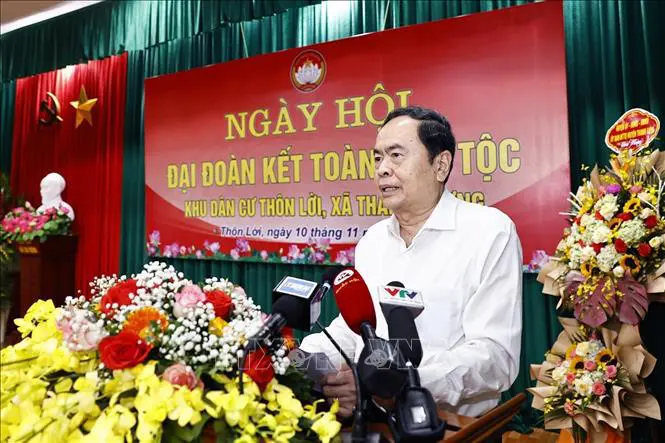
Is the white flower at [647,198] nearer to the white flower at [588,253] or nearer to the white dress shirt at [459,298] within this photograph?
the white flower at [588,253]

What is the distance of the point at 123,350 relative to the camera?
2.75 feet

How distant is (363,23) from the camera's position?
3.69 meters

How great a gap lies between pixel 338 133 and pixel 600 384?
2113 mm

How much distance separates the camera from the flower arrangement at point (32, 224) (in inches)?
194

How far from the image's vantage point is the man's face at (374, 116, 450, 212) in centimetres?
180

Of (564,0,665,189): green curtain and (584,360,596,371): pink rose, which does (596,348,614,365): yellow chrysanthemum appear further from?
(564,0,665,189): green curtain

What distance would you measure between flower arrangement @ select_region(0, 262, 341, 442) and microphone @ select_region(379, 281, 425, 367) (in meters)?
0.19

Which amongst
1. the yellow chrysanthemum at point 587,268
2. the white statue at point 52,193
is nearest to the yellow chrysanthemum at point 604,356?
the yellow chrysanthemum at point 587,268

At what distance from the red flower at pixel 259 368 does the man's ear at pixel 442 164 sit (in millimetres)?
1125

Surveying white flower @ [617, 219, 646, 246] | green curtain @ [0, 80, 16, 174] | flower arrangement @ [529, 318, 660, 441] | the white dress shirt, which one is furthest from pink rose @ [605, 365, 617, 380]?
green curtain @ [0, 80, 16, 174]

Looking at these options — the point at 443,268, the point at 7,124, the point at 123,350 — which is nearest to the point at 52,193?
the point at 7,124

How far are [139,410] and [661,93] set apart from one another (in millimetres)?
2813

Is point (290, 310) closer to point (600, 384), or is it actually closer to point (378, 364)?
point (378, 364)

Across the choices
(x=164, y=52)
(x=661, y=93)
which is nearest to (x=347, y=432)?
(x=661, y=93)
